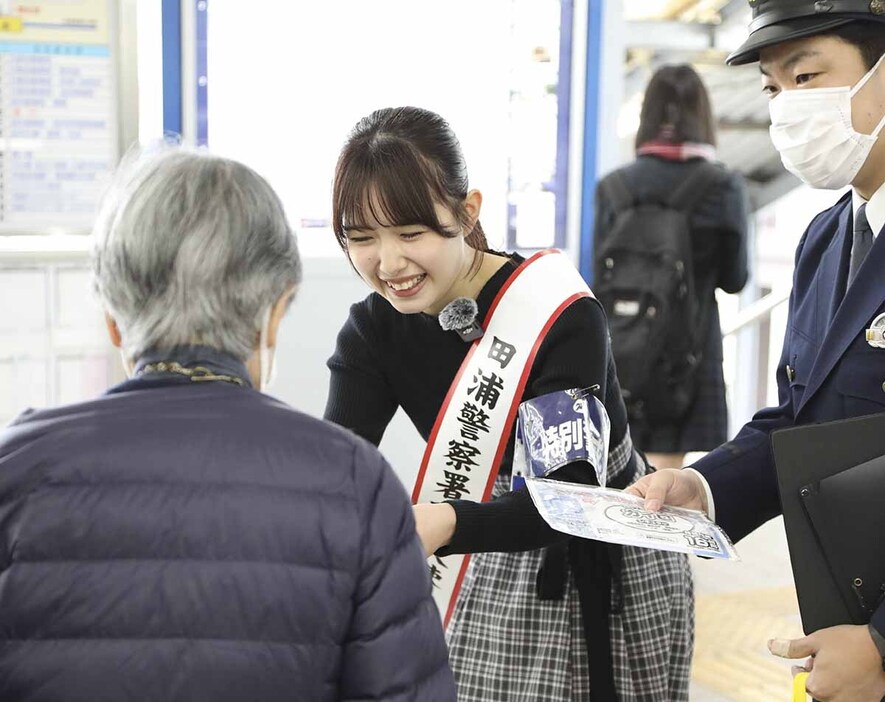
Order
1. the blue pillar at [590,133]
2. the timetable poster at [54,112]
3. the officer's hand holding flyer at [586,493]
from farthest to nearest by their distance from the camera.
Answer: the blue pillar at [590,133] → the timetable poster at [54,112] → the officer's hand holding flyer at [586,493]

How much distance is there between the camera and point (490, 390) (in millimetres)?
1940

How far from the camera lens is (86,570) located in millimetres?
1141

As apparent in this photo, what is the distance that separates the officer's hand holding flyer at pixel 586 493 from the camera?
4.88 ft

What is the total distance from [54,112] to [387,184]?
173 cm

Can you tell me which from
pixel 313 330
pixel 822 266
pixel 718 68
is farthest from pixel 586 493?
pixel 718 68

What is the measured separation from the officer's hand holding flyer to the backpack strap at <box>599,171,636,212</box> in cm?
215

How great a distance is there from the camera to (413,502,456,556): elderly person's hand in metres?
1.64

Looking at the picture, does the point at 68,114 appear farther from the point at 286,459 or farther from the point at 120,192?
the point at 286,459

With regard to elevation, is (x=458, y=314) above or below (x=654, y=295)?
above

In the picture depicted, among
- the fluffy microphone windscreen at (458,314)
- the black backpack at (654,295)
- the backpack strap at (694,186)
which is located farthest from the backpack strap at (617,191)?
the fluffy microphone windscreen at (458,314)

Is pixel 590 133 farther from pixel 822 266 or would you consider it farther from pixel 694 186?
pixel 822 266

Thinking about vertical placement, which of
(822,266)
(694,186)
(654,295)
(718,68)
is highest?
(718,68)

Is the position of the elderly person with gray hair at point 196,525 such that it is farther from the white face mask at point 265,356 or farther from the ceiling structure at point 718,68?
the ceiling structure at point 718,68

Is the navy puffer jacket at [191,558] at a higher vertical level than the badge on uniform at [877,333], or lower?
lower
